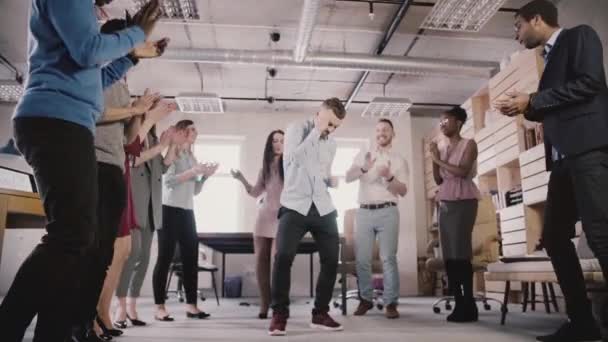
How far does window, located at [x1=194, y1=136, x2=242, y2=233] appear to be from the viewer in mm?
7840

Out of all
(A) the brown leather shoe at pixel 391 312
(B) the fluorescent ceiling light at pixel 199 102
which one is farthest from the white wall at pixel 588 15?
(B) the fluorescent ceiling light at pixel 199 102

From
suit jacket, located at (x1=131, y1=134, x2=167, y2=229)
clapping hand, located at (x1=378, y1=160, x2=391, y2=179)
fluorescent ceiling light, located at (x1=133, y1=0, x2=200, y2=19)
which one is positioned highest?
fluorescent ceiling light, located at (x1=133, y1=0, x2=200, y2=19)

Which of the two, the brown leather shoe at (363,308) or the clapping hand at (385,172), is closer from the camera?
the clapping hand at (385,172)

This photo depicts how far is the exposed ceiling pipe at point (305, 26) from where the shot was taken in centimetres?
438

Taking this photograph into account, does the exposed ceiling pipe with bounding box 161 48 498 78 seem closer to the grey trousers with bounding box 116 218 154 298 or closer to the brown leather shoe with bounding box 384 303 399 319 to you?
the grey trousers with bounding box 116 218 154 298

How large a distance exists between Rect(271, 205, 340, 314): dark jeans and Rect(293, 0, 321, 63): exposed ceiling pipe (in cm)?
252

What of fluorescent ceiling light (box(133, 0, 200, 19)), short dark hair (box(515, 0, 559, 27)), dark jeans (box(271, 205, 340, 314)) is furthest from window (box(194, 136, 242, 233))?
short dark hair (box(515, 0, 559, 27))

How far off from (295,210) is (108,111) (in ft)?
3.46

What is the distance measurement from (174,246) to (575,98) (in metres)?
2.43

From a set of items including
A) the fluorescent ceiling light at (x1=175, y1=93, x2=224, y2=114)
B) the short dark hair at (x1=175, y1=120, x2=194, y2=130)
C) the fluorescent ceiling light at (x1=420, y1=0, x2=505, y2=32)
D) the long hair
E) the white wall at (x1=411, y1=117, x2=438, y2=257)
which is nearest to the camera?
the short dark hair at (x1=175, y1=120, x2=194, y2=130)

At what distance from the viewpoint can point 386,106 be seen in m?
6.70

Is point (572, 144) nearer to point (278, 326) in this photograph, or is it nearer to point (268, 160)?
point (278, 326)

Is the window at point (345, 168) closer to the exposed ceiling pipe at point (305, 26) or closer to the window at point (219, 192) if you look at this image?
the window at point (219, 192)

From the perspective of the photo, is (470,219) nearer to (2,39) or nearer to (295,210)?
(295,210)
